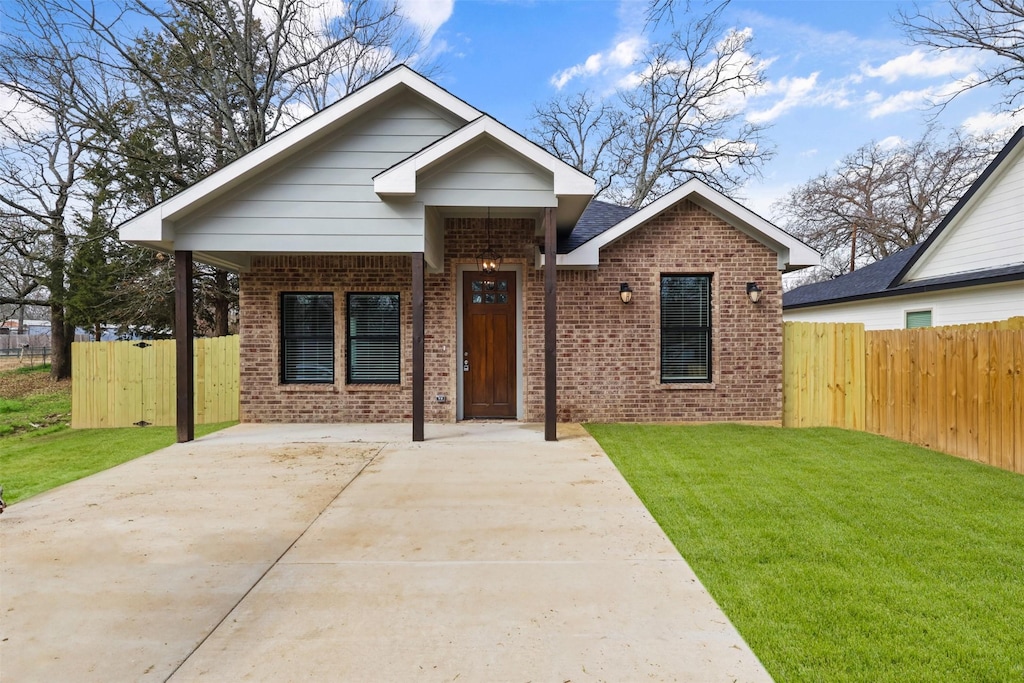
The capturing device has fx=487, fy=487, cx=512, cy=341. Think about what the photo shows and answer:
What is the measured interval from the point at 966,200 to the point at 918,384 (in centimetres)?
596

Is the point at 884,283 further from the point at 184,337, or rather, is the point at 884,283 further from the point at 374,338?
the point at 184,337

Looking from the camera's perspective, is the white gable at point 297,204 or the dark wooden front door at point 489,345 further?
the dark wooden front door at point 489,345

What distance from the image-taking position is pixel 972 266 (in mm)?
9961

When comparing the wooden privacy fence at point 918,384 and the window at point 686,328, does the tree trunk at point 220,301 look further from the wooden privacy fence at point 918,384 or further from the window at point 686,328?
the wooden privacy fence at point 918,384

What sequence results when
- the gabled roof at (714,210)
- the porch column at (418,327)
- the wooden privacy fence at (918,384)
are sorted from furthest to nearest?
the gabled roof at (714,210), the porch column at (418,327), the wooden privacy fence at (918,384)

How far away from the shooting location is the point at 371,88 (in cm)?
709

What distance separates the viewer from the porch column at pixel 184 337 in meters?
6.95

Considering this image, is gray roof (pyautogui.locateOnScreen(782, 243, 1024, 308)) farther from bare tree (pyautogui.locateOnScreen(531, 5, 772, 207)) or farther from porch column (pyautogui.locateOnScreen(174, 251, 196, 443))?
porch column (pyautogui.locateOnScreen(174, 251, 196, 443))

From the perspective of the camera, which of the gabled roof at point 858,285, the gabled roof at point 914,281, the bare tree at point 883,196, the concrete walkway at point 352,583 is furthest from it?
the bare tree at point 883,196

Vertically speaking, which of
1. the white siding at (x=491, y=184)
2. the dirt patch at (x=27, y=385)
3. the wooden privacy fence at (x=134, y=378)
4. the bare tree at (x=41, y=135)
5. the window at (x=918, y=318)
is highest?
the bare tree at (x=41, y=135)

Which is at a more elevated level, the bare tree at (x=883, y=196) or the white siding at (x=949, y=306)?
the bare tree at (x=883, y=196)

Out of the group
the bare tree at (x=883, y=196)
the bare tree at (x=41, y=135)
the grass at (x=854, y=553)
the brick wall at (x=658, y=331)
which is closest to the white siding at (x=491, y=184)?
the brick wall at (x=658, y=331)

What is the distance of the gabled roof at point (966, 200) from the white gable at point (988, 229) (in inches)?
0.9

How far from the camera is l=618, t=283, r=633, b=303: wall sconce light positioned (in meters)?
8.22
